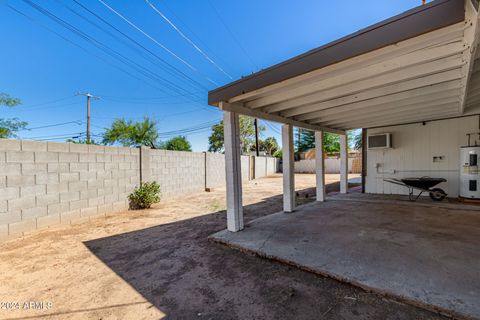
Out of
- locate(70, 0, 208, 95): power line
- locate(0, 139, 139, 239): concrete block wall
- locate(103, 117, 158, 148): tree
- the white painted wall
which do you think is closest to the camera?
locate(0, 139, 139, 239): concrete block wall

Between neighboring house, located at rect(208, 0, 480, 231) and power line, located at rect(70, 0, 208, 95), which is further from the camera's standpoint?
power line, located at rect(70, 0, 208, 95)

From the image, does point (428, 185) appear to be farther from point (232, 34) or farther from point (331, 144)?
point (331, 144)

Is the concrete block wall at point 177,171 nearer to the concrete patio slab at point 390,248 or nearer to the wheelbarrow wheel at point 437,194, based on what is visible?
the concrete patio slab at point 390,248

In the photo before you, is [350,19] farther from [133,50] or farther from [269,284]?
[133,50]

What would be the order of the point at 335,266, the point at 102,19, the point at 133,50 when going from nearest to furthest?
the point at 335,266 → the point at 102,19 → the point at 133,50

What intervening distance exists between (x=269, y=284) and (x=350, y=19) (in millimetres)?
5331

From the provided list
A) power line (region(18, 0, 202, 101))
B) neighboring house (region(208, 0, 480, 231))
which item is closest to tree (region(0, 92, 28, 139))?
power line (region(18, 0, 202, 101))

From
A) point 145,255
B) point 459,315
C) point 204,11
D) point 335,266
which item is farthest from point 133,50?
point 459,315

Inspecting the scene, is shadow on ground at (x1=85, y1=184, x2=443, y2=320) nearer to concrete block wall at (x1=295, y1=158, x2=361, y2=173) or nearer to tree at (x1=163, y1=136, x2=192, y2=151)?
concrete block wall at (x1=295, y1=158, x2=361, y2=173)

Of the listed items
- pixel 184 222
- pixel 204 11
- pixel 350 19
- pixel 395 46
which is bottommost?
pixel 184 222

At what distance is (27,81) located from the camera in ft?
36.9

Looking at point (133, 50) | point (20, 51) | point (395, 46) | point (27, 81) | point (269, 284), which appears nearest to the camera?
point (395, 46)

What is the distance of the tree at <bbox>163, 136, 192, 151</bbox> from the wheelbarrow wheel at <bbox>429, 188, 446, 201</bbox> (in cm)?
3031

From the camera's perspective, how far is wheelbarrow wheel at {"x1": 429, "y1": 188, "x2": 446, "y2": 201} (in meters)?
5.16
